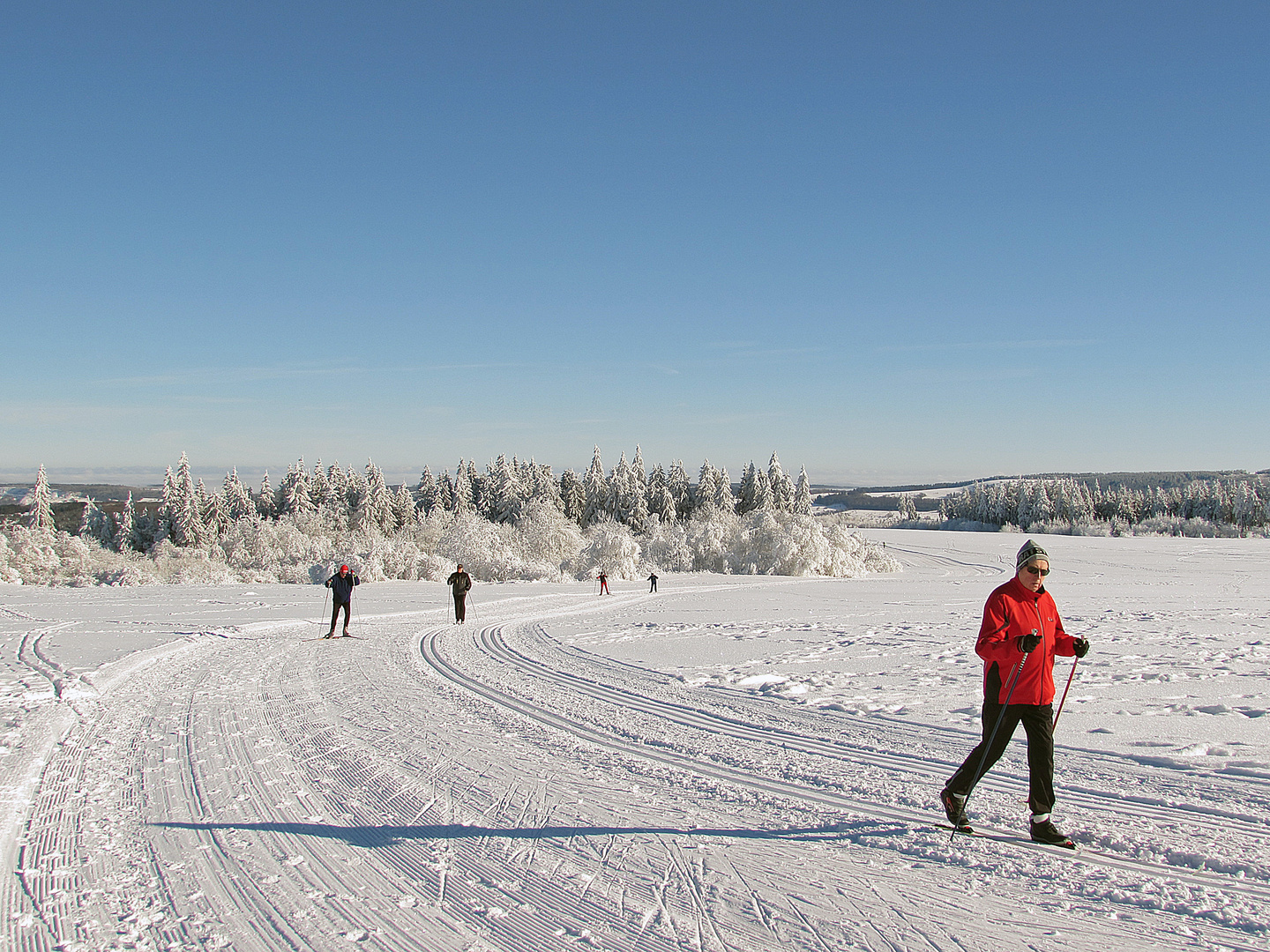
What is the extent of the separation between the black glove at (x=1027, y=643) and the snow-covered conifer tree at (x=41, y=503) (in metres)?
65.3

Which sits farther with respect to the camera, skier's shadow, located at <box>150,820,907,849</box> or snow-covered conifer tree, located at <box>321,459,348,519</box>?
snow-covered conifer tree, located at <box>321,459,348,519</box>

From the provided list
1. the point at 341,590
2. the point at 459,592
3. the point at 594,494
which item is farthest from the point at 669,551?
the point at 341,590

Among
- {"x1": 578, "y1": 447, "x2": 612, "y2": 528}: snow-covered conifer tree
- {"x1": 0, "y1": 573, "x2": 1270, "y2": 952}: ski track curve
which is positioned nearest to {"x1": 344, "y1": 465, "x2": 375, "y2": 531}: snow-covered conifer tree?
{"x1": 578, "y1": 447, "x2": 612, "y2": 528}: snow-covered conifer tree

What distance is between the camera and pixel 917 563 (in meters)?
60.5

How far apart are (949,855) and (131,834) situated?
490 cm

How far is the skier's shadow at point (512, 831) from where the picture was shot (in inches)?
168

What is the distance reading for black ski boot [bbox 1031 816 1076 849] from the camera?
407 centimetres

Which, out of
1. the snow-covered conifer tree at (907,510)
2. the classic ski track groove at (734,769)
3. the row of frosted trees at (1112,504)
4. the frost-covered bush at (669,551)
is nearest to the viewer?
the classic ski track groove at (734,769)

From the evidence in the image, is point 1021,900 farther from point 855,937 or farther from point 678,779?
point 678,779

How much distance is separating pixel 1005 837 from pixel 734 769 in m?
1.97

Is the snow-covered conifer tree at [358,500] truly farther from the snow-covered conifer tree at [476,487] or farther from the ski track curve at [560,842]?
the ski track curve at [560,842]

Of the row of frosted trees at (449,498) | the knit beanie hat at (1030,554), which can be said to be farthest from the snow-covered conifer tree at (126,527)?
the knit beanie hat at (1030,554)

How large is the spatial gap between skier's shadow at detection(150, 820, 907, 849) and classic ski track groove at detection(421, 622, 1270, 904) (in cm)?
40

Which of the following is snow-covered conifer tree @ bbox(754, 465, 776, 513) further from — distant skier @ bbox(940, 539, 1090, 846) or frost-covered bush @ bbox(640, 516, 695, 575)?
distant skier @ bbox(940, 539, 1090, 846)
